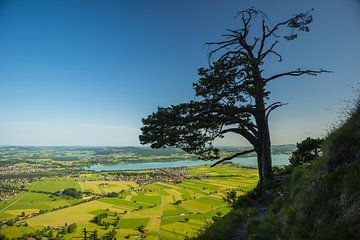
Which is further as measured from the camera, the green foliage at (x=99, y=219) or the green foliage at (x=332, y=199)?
the green foliage at (x=99, y=219)

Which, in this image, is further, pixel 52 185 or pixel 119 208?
pixel 52 185

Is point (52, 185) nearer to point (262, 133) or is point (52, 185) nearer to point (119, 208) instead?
point (119, 208)

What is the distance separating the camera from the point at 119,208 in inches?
3314

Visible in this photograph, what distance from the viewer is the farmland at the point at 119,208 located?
59.5m

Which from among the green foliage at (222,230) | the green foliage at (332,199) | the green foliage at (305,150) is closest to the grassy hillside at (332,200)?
the green foliage at (332,199)

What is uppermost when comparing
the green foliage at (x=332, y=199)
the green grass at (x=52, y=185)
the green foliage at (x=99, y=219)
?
the green foliage at (x=332, y=199)

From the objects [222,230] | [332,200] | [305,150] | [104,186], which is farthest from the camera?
[104,186]

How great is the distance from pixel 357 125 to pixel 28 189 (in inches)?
5588

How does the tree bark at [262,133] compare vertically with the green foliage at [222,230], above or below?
above

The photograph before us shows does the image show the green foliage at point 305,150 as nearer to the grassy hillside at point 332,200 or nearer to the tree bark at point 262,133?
the tree bark at point 262,133

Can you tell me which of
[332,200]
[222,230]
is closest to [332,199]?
[332,200]

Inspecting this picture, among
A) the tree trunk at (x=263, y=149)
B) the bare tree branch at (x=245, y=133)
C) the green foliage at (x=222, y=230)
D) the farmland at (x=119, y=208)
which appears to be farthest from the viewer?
the farmland at (x=119, y=208)

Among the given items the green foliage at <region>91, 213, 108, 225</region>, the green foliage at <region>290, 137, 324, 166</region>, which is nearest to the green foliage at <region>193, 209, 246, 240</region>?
the green foliage at <region>290, 137, 324, 166</region>

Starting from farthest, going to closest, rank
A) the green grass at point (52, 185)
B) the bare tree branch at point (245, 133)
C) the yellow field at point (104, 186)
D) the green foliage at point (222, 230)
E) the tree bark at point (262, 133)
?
the green grass at point (52, 185) → the yellow field at point (104, 186) → the bare tree branch at point (245, 133) → the tree bark at point (262, 133) → the green foliage at point (222, 230)
